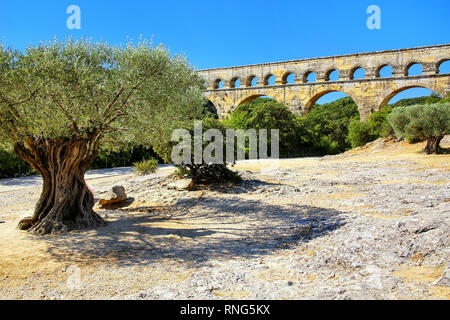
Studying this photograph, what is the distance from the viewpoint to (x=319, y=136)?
3428 cm

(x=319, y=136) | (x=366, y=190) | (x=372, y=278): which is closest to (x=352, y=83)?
(x=319, y=136)

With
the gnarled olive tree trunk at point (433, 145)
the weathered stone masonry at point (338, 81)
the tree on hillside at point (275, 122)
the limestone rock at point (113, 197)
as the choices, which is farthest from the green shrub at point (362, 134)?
the limestone rock at point (113, 197)

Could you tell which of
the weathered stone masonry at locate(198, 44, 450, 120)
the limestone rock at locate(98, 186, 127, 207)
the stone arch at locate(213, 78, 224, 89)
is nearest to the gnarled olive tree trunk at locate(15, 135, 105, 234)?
the limestone rock at locate(98, 186, 127, 207)

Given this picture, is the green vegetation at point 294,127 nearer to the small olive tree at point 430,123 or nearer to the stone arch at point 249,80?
the stone arch at point 249,80

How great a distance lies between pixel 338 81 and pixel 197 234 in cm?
2993

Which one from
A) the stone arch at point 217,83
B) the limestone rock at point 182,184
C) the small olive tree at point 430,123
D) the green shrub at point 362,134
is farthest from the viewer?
the stone arch at point 217,83

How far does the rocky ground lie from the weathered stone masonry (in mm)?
23598

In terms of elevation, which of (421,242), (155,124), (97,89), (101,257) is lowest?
(101,257)

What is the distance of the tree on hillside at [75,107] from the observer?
262 inches

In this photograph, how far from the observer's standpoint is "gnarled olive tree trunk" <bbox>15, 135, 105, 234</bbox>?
7.78 meters

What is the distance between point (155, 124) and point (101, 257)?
3482 millimetres

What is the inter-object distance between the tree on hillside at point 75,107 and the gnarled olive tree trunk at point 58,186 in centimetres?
2
